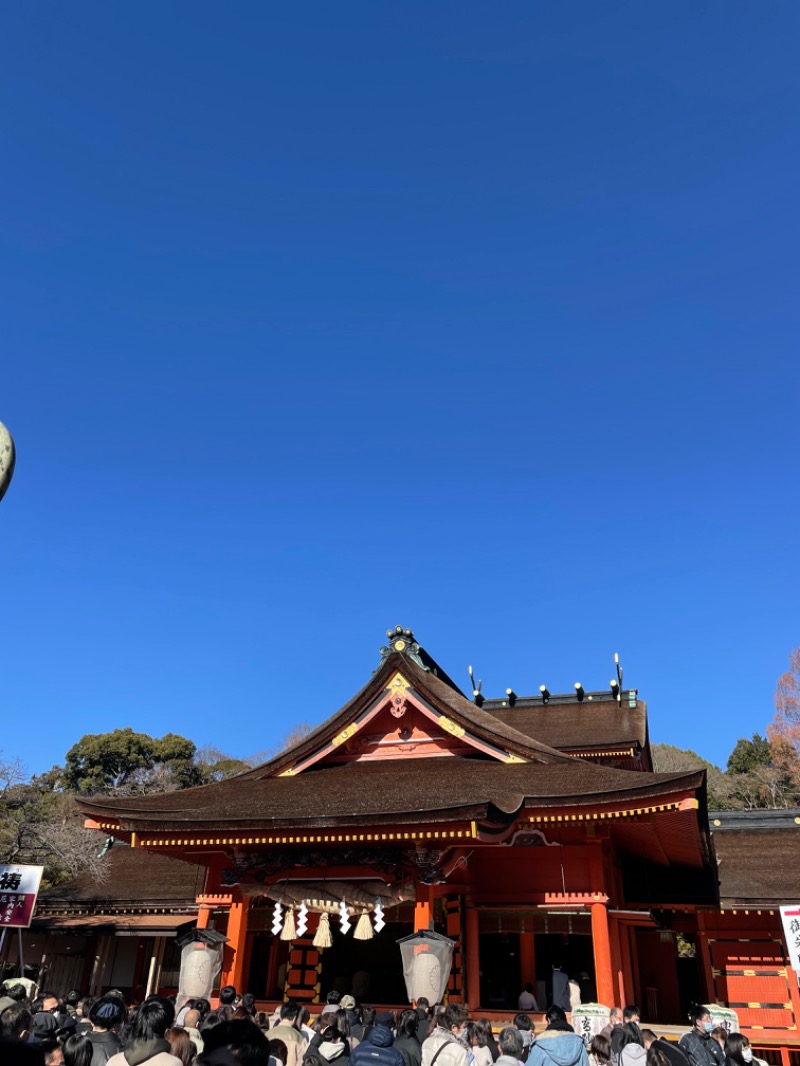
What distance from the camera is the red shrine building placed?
43.4 feet

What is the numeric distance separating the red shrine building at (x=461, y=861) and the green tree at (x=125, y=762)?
37938 mm

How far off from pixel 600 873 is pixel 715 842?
7.92 metres

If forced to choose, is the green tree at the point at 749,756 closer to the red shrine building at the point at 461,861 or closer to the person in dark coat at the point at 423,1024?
the red shrine building at the point at 461,861

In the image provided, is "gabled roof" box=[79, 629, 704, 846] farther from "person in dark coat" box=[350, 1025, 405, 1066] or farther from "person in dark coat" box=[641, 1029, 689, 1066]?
"person in dark coat" box=[350, 1025, 405, 1066]

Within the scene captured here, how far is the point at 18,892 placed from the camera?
1611 centimetres

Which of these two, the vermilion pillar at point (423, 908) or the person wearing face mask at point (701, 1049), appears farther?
the vermilion pillar at point (423, 908)

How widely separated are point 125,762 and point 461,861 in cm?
4823

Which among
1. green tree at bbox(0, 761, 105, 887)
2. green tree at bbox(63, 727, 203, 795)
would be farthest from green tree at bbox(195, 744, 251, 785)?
green tree at bbox(0, 761, 105, 887)

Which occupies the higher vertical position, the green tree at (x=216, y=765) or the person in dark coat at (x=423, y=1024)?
the green tree at (x=216, y=765)

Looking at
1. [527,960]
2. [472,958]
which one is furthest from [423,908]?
[527,960]

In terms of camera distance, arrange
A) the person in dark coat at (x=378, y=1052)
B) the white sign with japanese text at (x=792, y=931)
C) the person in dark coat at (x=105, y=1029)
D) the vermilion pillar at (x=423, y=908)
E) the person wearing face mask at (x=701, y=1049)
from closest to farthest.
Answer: the person in dark coat at (x=378, y=1052) < the person in dark coat at (x=105, y=1029) < the person wearing face mask at (x=701, y=1049) < the white sign with japanese text at (x=792, y=931) < the vermilion pillar at (x=423, y=908)

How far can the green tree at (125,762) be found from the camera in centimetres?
5509

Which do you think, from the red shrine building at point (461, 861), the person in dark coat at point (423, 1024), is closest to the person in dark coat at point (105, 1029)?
the person in dark coat at point (423, 1024)

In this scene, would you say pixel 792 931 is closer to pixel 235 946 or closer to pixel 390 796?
pixel 390 796
